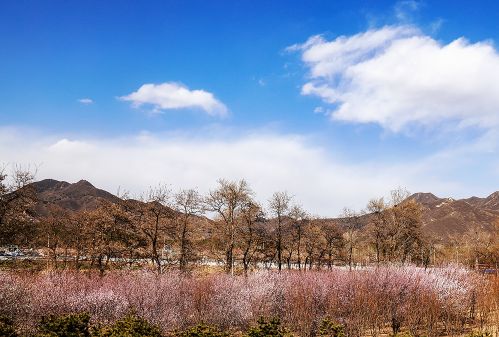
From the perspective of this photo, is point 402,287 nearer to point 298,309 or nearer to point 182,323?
point 298,309

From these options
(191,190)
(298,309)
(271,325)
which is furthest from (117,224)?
(271,325)

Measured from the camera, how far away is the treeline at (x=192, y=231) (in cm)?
3243

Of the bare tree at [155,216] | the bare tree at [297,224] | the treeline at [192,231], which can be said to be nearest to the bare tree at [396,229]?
the treeline at [192,231]

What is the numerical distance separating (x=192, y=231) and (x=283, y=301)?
72.0 feet

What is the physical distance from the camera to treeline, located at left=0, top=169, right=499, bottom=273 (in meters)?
32.4

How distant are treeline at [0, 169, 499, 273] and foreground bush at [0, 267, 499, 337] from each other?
9.73 meters

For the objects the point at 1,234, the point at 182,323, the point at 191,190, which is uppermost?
the point at 191,190

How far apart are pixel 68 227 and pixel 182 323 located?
32.9 metres

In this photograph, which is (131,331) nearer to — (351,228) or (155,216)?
(155,216)

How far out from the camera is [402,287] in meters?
17.4

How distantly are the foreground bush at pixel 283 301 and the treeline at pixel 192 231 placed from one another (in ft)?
31.9

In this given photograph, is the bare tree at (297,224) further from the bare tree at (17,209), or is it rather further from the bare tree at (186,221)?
the bare tree at (17,209)

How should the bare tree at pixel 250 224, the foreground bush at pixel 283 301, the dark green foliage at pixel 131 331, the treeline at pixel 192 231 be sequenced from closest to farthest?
the dark green foliage at pixel 131 331, the foreground bush at pixel 283 301, the treeline at pixel 192 231, the bare tree at pixel 250 224

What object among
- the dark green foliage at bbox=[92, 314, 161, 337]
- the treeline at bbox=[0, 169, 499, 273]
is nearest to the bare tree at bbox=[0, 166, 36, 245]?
the treeline at bbox=[0, 169, 499, 273]
